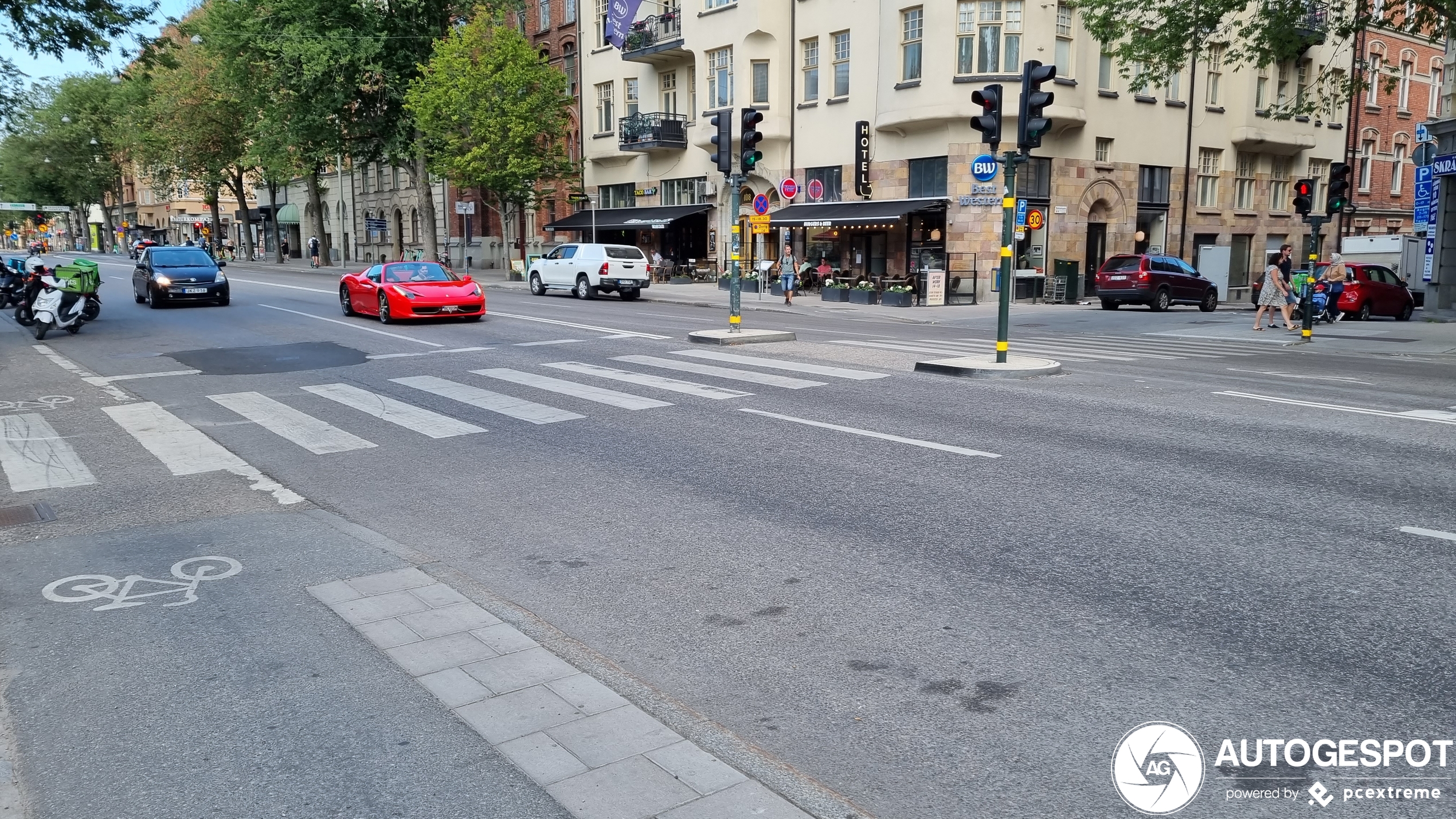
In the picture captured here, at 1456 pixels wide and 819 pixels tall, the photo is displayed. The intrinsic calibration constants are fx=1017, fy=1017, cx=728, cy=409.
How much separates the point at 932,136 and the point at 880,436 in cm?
2562

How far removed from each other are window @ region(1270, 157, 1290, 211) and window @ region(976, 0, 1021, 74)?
53.7 feet

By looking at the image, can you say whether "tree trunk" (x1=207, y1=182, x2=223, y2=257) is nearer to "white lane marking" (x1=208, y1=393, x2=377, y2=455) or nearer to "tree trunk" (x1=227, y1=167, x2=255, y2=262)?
"tree trunk" (x1=227, y1=167, x2=255, y2=262)

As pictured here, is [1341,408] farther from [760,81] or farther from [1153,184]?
[760,81]

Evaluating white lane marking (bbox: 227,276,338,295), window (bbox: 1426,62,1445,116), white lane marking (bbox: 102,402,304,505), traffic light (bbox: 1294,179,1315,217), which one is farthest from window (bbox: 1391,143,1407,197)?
white lane marking (bbox: 102,402,304,505)

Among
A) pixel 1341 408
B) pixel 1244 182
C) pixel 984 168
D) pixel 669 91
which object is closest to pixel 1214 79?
pixel 1244 182

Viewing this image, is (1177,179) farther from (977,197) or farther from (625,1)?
(625,1)

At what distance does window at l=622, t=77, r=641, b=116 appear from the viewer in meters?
43.9

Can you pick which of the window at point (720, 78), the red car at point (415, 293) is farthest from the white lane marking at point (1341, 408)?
the window at point (720, 78)

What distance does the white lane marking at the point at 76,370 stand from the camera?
1187 centimetres

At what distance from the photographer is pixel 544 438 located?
909cm

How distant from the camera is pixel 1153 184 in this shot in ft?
120

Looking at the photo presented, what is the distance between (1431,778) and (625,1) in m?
37.9

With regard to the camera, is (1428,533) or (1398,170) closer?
(1428,533)

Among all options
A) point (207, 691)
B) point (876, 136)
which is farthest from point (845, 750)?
point (876, 136)
